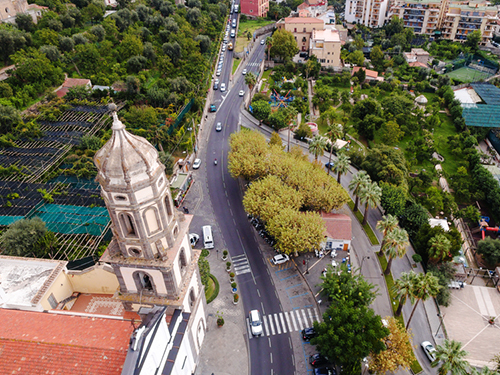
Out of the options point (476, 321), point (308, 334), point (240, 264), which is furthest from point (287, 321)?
point (476, 321)

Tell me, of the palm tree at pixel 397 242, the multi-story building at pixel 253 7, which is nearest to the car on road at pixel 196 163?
the palm tree at pixel 397 242

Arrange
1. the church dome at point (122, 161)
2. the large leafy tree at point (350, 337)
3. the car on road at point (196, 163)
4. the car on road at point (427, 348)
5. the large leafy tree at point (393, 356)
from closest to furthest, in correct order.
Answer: the church dome at point (122, 161)
the large leafy tree at point (350, 337)
the large leafy tree at point (393, 356)
the car on road at point (427, 348)
the car on road at point (196, 163)

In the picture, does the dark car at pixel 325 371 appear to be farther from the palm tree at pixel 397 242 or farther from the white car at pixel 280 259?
the palm tree at pixel 397 242

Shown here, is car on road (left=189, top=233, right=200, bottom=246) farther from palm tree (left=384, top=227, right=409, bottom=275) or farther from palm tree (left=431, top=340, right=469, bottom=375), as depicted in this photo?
palm tree (left=431, top=340, right=469, bottom=375)

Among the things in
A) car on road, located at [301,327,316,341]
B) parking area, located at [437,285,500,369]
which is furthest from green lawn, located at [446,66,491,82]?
car on road, located at [301,327,316,341]

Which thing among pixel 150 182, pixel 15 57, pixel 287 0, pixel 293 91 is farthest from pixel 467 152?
pixel 287 0

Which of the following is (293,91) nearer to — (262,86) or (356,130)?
(262,86)
